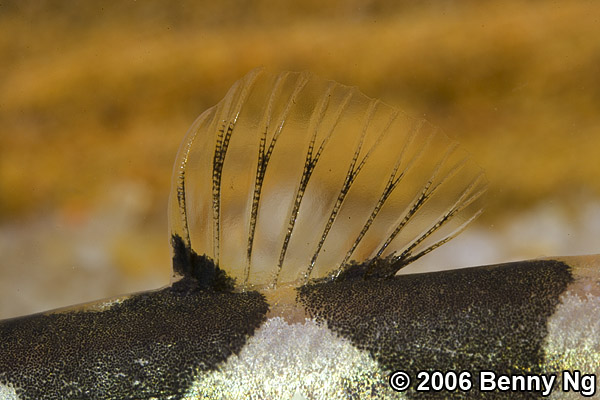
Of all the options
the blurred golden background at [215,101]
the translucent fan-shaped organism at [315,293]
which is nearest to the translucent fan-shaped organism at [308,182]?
the translucent fan-shaped organism at [315,293]

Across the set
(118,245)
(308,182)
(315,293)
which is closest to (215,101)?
(118,245)

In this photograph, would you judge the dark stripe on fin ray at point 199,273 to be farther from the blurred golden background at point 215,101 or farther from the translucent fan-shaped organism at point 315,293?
the blurred golden background at point 215,101

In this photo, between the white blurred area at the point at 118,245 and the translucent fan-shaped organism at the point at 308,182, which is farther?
the white blurred area at the point at 118,245

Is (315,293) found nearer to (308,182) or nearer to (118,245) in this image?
(308,182)

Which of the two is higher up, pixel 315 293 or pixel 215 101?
pixel 215 101

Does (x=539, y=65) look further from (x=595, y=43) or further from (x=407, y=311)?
(x=407, y=311)

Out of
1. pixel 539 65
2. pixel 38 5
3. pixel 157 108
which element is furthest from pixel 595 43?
pixel 38 5
